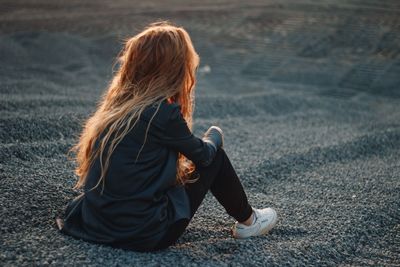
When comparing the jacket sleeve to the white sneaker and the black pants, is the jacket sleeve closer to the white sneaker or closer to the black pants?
the black pants

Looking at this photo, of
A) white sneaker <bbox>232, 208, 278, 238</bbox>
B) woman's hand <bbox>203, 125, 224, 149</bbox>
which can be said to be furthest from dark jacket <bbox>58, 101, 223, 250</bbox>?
white sneaker <bbox>232, 208, 278, 238</bbox>

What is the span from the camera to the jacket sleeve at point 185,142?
8.49 ft

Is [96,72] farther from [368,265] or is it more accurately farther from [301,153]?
[368,265]

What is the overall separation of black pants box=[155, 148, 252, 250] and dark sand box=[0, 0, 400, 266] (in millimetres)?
135

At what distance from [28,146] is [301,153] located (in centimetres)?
251

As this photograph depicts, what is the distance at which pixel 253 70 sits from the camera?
8.80 meters

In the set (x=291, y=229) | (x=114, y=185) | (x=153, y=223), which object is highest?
(x=114, y=185)

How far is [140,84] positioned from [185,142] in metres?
0.38

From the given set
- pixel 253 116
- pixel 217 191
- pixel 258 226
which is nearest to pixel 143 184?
pixel 217 191

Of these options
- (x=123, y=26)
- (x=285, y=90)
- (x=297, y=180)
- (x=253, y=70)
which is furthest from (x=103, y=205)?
(x=123, y=26)

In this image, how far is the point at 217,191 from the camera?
9.62 feet

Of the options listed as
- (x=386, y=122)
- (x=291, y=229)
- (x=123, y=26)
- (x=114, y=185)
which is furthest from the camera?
(x=123, y=26)

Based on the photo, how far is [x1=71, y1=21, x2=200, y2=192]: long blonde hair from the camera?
2600 mm

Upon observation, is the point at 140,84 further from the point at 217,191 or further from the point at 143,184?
the point at 217,191
